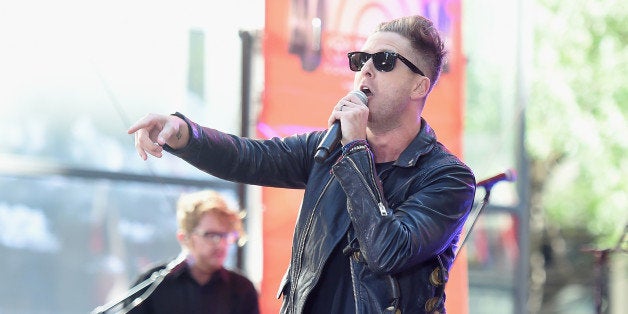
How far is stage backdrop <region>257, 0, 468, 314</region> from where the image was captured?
5148 millimetres

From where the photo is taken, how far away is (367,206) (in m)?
2.66

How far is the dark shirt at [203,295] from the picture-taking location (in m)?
5.42

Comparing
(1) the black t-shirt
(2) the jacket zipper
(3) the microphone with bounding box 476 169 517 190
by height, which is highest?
(2) the jacket zipper

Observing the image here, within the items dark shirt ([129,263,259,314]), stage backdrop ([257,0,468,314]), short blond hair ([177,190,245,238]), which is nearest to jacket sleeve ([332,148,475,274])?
stage backdrop ([257,0,468,314])

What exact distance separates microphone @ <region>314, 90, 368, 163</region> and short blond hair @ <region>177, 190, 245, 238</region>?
2.97 metres

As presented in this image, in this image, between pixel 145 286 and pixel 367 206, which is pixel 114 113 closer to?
pixel 145 286

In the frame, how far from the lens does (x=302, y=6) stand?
530 centimetres

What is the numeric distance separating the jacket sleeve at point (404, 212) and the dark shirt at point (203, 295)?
2.75 metres

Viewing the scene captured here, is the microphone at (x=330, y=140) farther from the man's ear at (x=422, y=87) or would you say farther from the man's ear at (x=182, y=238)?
the man's ear at (x=182, y=238)

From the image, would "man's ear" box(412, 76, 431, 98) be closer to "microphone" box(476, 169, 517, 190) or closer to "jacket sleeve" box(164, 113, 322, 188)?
"jacket sleeve" box(164, 113, 322, 188)

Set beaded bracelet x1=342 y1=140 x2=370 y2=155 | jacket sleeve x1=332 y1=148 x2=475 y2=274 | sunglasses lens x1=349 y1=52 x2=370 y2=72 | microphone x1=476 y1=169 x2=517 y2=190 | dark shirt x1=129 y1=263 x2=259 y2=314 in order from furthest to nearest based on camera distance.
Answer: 1. dark shirt x1=129 y1=263 x2=259 y2=314
2. microphone x1=476 y1=169 x2=517 y2=190
3. sunglasses lens x1=349 y1=52 x2=370 y2=72
4. beaded bracelet x1=342 y1=140 x2=370 y2=155
5. jacket sleeve x1=332 y1=148 x2=475 y2=274

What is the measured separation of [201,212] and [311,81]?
105 cm

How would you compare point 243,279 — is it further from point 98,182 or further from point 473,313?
point 473,313

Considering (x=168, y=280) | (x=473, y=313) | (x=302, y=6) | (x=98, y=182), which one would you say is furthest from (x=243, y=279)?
(x=473, y=313)
